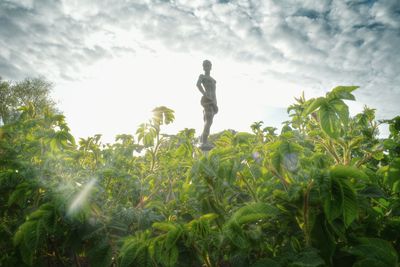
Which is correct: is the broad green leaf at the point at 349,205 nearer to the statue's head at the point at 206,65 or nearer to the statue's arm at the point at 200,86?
the statue's arm at the point at 200,86

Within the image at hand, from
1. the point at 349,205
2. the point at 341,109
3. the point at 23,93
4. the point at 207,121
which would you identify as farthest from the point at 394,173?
the point at 23,93

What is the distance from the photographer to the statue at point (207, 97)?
554 inches

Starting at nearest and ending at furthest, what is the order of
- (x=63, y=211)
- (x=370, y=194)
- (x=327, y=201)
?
(x=327, y=201), (x=370, y=194), (x=63, y=211)

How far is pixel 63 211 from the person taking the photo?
1438 millimetres

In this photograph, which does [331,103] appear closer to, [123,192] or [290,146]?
[290,146]

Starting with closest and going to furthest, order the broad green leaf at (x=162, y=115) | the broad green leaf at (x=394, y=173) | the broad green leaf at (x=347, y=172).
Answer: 1. the broad green leaf at (x=347, y=172)
2. the broad green leaf at (x=394, y=173)
3. the broad green leaf at (x=162, y=115)

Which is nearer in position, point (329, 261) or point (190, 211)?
point (329, 261)

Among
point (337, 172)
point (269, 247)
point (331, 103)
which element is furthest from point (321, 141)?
point (269, 247)

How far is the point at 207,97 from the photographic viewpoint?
1401 centimetres

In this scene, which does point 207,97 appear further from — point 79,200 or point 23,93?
point 23,93

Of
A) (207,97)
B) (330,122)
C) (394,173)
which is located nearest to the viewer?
(330,122)

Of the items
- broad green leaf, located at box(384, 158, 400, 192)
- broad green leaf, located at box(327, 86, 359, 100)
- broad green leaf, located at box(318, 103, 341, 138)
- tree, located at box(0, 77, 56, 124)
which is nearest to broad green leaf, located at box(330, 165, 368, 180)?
broad green leaf, located at box(318, 103, 341, 138)

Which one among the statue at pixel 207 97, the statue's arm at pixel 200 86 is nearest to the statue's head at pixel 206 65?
the statue at pixel 207 97

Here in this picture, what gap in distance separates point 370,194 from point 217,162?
31.7 inches
